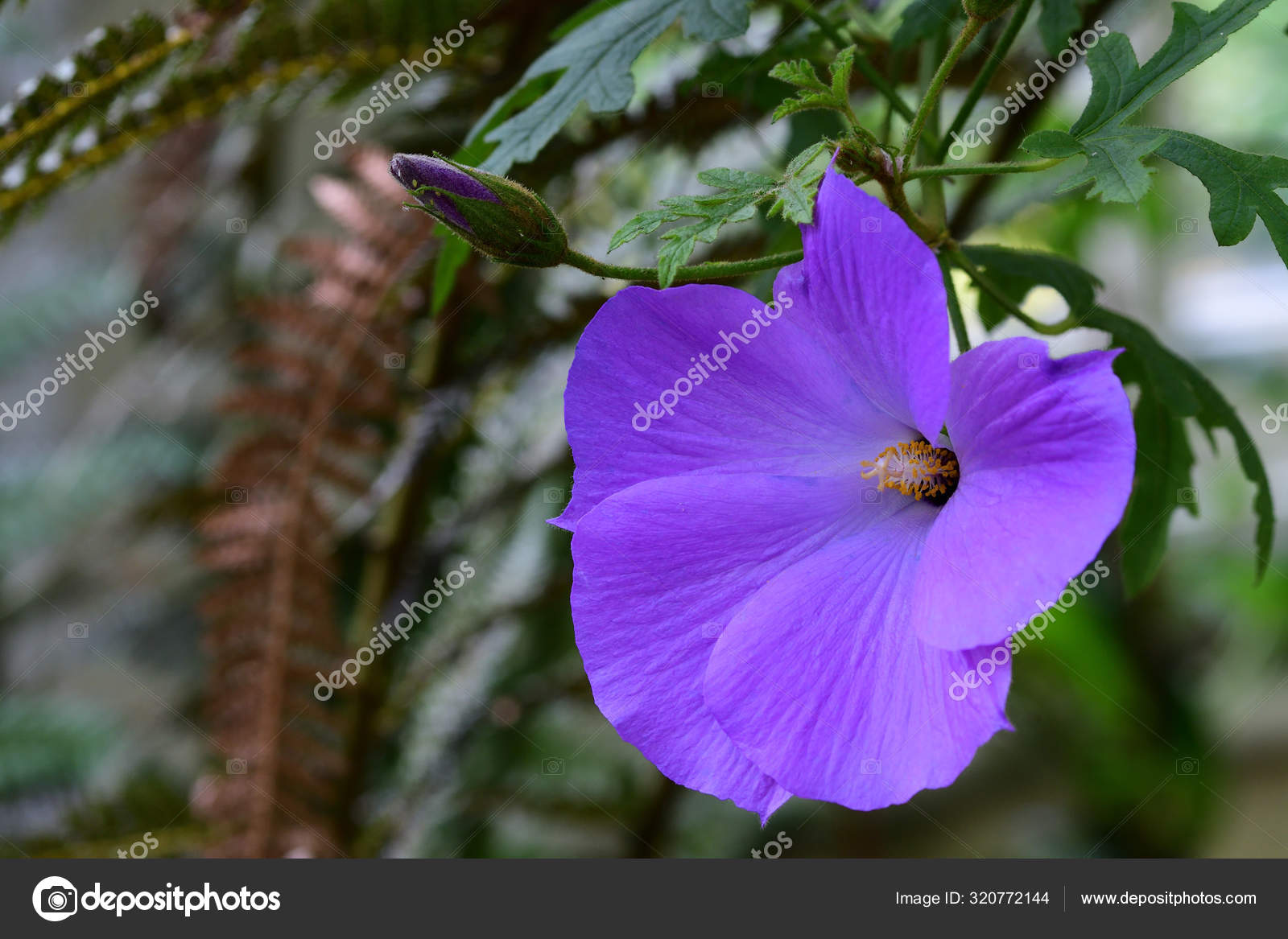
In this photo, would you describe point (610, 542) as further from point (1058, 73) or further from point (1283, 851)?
point (1283, 851)

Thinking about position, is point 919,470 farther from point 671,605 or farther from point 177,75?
point 177,75

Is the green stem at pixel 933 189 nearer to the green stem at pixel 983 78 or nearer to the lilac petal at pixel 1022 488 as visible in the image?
the green stem at pixel 983 78

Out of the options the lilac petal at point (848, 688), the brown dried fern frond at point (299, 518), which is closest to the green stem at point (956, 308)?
the lilac petal at point (848, 688)

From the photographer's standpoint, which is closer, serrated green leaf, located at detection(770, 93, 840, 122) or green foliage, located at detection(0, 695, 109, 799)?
serrated green leaf, located at detection(770, 93, 840, 122)

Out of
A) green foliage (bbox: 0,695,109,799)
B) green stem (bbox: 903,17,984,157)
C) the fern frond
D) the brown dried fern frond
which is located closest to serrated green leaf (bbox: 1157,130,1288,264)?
green stem (bbox: 903,17,984,157)

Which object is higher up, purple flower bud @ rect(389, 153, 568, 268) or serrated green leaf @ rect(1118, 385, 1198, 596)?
purple flower bud @ rect(389, 153, 568, 268)

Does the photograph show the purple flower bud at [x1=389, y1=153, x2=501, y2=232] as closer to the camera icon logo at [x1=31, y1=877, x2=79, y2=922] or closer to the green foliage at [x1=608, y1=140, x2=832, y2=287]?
the green foliage at [x1=608, y1=140, x2=832, y2=287]
